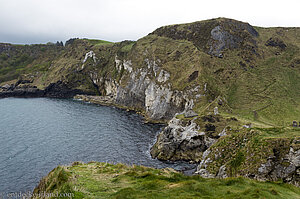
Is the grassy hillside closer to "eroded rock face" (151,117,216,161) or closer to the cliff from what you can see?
the cliff

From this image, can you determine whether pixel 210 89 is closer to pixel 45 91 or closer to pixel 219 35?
pixel 219 35

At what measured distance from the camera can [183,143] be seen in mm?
60094

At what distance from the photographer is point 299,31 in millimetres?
121312

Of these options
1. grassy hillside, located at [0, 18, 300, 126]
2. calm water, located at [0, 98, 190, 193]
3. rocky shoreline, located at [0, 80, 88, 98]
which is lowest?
calm water, located at [0, 98, 190, 193]

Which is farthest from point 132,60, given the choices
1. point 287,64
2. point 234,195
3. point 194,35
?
point 234,195

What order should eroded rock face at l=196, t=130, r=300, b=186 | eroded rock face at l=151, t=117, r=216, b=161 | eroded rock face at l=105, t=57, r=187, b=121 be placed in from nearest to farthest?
eroded rock face at l=196, t=130, r=300, b=186 → eroded rock face at l=151, t=117, r=216, b=161 → eroded rock face at l=105, t=57, r=187, b=121

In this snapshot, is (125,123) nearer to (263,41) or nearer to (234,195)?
(234,195)

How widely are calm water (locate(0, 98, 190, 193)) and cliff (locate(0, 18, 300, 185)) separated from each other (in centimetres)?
1033

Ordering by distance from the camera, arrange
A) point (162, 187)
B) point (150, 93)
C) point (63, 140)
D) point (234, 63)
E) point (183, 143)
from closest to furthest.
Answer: point (162, 187) < point (183, 143) < point (63, 140) < point (234, 63) < point (150, 93)

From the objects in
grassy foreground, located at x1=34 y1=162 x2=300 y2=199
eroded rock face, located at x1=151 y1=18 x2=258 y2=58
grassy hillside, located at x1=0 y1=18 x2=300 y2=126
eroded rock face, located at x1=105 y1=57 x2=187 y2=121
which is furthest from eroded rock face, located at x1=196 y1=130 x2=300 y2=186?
eroded rock face, located at x1=151 y1=18 x2=258 y2=58

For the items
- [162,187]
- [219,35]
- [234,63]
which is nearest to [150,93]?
[234,63]

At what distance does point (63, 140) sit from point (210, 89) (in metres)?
59.2

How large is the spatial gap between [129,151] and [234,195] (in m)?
47.8

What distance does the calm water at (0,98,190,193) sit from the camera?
53.4 metres
